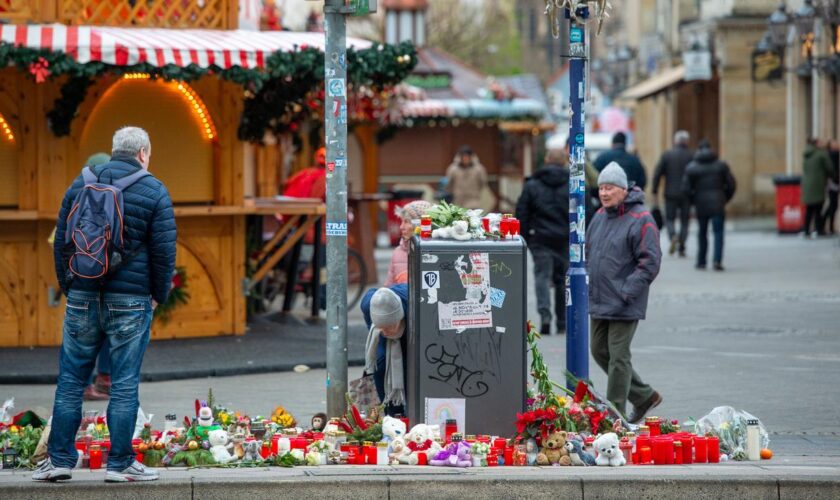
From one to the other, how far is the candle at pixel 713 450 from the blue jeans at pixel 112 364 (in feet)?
9.82

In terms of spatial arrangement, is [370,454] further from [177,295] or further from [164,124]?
[164,124]

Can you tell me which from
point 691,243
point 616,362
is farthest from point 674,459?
point 691,243

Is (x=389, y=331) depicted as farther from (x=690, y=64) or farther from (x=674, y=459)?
(x=690, y=64)

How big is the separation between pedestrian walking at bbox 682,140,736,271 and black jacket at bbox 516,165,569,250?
739cm

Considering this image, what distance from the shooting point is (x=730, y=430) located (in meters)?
8.53

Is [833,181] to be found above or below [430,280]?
above

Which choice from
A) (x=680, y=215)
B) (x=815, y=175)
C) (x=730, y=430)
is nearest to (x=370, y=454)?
(x=730, y=430)

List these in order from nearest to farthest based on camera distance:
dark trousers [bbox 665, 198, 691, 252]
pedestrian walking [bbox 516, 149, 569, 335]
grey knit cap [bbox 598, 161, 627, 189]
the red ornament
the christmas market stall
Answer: grey knit cap [bbox 598, 161, 627, 189], the red ornament, the christmas market stall, pedestrian walking [bbox 516, 149, 569, 335], dark trousers [bbox 665, 198, 691, 252]

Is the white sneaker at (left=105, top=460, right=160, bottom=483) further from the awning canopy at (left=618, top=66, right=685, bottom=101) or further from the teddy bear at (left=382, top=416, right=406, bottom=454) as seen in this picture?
the awning canopy at (left=618, top=66, right=685, bottom=101)

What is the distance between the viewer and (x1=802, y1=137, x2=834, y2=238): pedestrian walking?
26830 millimetres

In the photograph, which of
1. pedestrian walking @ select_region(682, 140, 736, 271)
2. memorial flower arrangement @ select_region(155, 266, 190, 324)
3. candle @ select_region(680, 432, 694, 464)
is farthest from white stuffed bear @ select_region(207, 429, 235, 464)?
pedestrian walking @ select_region(682, 140, 736, 271)

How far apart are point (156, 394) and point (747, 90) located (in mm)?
28099

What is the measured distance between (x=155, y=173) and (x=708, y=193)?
33.9ft

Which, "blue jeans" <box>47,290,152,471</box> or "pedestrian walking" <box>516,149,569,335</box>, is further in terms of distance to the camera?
"pedestrian walking" <box>516,149,569,335</box>
